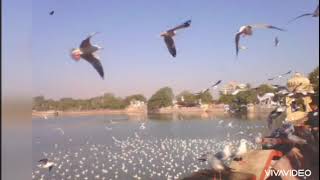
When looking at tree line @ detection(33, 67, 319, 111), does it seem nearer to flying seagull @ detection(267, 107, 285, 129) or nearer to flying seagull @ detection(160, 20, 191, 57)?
flying seagull @ detection(267, 107, 285, 129)

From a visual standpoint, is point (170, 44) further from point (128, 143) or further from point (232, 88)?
point (128, 143)

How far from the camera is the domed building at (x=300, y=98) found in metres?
1.52

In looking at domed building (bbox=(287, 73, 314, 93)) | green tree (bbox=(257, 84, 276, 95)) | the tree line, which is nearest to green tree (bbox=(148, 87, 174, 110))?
the tree line

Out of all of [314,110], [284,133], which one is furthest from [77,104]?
[314,110]

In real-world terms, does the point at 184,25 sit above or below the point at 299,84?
above

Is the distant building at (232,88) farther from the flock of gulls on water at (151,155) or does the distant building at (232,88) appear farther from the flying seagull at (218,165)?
the flying seagull at (218,165)

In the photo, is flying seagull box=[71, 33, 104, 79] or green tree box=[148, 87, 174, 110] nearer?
flying seagull box=[71, 33, 104, 79]

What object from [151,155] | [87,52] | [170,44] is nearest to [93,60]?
[87,52]

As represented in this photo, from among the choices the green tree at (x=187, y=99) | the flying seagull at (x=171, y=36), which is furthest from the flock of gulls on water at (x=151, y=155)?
the green tree at (x=187, y=99)

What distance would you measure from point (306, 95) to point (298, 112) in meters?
0.10

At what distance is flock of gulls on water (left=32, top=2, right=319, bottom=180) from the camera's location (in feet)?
5.29

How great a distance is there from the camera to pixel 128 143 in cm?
258

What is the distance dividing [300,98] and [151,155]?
1306mm

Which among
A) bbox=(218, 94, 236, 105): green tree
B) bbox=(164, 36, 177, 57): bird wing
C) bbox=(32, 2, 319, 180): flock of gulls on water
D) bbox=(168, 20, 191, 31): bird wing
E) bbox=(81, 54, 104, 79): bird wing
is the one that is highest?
Result: bbox=(168, 20, 191, 31): bird wing
